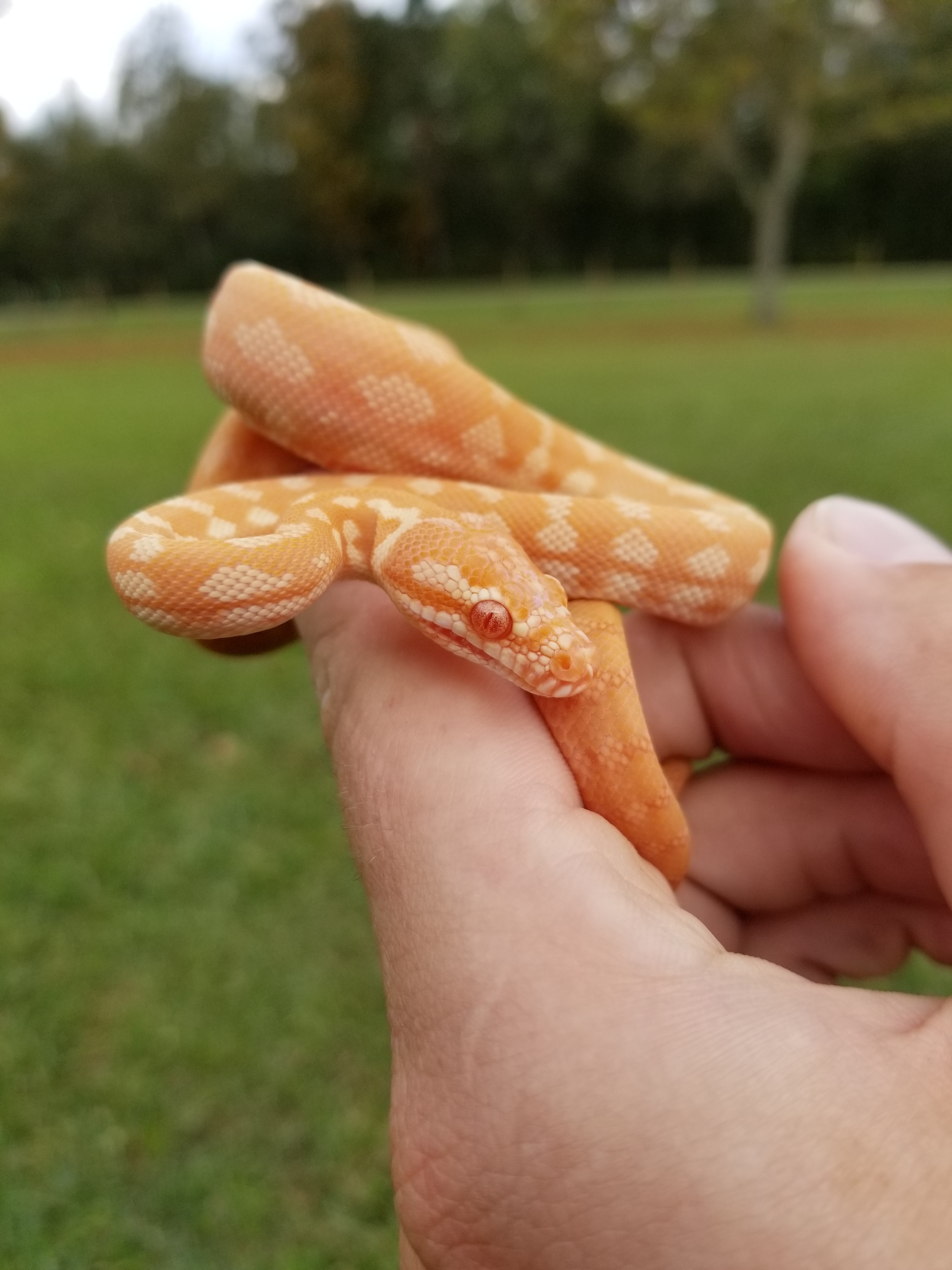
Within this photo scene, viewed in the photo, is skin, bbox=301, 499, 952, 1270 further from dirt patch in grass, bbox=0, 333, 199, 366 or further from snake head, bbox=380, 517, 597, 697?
dirt patch in grass, bbox=0, 333, 199, 366

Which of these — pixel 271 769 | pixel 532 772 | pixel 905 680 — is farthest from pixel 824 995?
pixel 271 769

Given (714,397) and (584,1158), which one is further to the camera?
(714,397)

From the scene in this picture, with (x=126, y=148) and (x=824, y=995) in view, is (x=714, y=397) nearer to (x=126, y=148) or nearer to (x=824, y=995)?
(x=824, y=995)

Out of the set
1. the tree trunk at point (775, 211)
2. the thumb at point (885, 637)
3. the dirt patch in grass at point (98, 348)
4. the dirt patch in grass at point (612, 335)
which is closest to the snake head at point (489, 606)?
the thumb at point (885, 637)

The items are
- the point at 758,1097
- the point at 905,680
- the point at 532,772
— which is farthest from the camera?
the point at 905,680

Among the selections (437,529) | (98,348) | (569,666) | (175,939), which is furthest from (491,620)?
(98,348)

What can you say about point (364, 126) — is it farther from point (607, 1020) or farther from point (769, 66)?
point (607, 1020)
